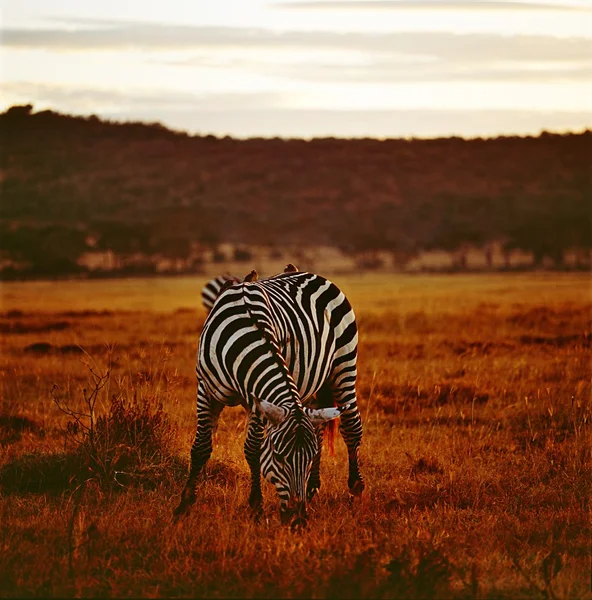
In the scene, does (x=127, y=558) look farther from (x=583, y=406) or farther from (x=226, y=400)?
(x=583, y=406)

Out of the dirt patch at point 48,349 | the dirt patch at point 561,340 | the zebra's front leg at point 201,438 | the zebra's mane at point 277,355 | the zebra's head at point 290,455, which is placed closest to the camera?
the zebra's head at point 290,455

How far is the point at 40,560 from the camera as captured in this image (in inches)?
251

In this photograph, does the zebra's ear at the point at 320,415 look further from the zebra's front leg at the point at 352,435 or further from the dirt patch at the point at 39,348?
the dirt patch at the point at 39,348

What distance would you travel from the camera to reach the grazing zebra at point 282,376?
662cm

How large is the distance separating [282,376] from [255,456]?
88cm

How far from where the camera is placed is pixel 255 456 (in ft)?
25.2

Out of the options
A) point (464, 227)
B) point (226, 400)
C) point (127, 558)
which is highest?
point (464, 227)

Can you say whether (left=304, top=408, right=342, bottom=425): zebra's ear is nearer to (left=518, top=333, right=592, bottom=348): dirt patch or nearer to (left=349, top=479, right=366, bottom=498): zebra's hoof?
(left=349, top=479, right=366, bottom=498): zebra's hoof

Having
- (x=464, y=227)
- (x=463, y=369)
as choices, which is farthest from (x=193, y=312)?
(x=464, y=227)

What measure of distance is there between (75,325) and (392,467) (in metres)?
17.3

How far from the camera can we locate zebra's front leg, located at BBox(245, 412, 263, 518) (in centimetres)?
761

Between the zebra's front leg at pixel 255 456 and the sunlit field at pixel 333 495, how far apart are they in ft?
0.44

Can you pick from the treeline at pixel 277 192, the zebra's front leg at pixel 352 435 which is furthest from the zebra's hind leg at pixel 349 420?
the treeline at pixel 277 192

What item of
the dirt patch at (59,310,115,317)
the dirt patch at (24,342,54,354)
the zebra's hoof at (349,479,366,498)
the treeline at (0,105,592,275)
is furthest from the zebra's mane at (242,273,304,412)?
the treeline at (0,105,592,275)
